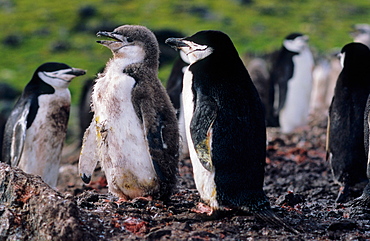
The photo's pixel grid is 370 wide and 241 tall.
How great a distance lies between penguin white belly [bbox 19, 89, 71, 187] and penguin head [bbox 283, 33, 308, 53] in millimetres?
6595

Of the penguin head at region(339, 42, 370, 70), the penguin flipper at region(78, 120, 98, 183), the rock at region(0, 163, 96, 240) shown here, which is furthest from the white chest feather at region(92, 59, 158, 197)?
the penguin head at region(339, 42, 370, 70)

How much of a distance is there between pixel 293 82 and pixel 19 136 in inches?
271

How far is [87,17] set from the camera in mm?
38969

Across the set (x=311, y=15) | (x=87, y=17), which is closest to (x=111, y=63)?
(x=87, y=17)

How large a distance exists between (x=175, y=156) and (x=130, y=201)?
0.53 meters

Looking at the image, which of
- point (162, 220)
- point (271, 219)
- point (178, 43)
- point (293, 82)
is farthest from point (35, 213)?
point (293, 82)

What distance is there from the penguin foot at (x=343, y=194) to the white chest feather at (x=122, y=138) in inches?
84.9

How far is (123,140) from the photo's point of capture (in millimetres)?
5188

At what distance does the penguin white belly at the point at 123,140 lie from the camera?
5172 mm

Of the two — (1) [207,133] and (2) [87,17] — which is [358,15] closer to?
(2) [87,17]

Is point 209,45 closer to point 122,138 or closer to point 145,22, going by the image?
point 122,138

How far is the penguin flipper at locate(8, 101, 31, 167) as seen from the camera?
7.12 meters

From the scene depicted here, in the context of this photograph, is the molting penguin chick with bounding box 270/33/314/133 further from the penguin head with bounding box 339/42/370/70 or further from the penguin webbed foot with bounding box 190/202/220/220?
the penguin webbed foot with bounding box 190/202/220/220

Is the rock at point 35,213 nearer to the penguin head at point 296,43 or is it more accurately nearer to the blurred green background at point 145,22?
the penguin head at point 296,43
